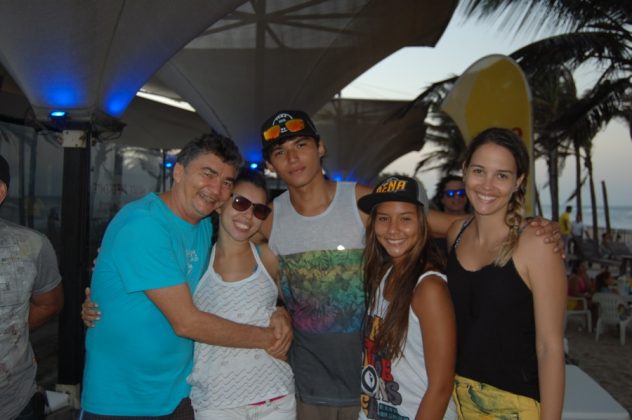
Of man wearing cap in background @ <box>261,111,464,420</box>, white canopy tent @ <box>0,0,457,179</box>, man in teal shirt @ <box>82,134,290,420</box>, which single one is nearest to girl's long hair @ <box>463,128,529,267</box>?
man wearing cap in background @ <box>261,111,464,420</box>

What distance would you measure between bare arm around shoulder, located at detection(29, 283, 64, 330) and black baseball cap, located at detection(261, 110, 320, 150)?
151cm

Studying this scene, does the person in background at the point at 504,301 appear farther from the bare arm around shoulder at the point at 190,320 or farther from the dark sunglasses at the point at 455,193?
the dark sunglasses at the point at 455,193

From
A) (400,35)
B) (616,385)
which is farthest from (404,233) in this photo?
(400,35)

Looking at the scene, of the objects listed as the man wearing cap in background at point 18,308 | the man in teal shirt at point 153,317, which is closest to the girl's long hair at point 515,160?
the man in teal shirt at point 153,317

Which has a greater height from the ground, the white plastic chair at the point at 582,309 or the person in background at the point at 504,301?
the person in background at the point at 504,301

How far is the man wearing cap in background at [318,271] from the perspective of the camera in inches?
110

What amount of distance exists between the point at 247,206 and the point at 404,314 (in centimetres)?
100

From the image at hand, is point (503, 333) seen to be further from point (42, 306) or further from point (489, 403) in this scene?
point (42, 306)

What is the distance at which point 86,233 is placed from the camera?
6352mm

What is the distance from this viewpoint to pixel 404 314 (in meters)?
2.29

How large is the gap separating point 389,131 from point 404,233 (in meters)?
27.3

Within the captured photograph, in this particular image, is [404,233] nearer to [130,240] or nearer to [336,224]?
[336,224]

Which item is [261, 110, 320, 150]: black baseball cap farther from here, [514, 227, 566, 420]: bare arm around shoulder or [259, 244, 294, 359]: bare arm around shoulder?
[514, 227, 566, 420]: bare arm around shoulder

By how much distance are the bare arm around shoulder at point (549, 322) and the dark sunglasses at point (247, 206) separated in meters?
1.34
